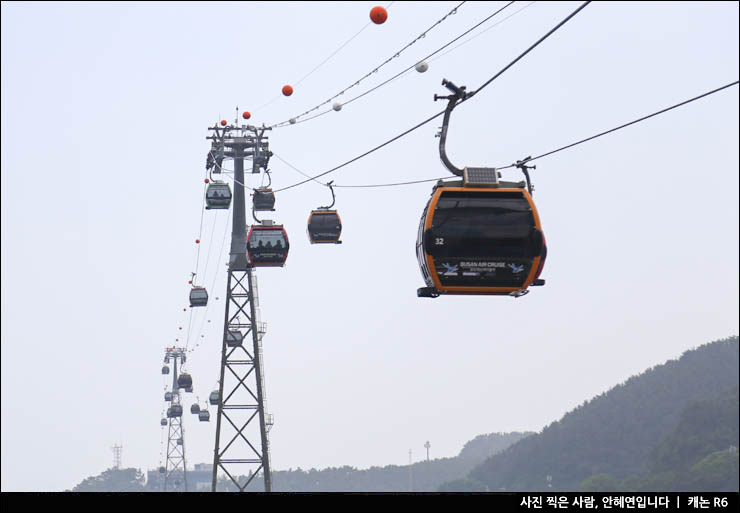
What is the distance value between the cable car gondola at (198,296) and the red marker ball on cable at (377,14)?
51.7 meters

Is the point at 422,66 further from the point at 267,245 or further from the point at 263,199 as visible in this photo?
the point at 263,199

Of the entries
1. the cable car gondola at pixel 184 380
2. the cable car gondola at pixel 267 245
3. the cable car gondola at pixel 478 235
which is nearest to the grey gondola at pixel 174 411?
the cable car gondola at pixel 184 380

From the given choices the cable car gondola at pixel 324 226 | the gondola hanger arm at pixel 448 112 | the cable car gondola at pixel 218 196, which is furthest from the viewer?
the cable car gondola at pixel 218 196

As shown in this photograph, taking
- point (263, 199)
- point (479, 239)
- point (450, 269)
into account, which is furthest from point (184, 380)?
point (479, 239)

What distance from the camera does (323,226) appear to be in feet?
118

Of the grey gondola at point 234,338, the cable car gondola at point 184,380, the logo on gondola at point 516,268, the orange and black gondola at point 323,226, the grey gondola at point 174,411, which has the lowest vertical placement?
the logo on gondola at point 516,268

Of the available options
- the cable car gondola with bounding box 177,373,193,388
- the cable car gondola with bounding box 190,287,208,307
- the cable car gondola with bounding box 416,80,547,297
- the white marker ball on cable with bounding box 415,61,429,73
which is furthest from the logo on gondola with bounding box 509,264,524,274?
the cable car gondola with bounding box 177,373,193,388

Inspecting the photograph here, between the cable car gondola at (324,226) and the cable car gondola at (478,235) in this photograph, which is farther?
the cable car gondola at (324,226)

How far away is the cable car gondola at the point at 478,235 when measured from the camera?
18266 mm

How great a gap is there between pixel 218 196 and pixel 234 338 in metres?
6.18

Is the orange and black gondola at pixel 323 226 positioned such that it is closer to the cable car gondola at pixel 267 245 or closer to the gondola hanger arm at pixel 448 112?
the cable car gondola at pixel 267 245
